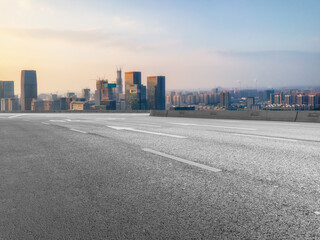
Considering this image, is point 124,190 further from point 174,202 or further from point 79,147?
point 79,147

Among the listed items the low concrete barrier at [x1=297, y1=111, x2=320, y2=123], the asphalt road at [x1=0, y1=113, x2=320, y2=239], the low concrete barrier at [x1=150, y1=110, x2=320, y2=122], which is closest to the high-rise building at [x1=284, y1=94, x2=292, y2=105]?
the low concrete barrier at [x1=150, y1=110, x2=320, y2=122]

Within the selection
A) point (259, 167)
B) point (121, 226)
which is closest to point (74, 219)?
point (121, 226)

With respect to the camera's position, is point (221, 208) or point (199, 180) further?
point (199, 180)

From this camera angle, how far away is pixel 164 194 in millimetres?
4152

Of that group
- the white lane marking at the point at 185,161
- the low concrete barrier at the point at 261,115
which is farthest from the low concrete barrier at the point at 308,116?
the white lane marking at the point at 185,161

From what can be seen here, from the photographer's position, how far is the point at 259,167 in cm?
557

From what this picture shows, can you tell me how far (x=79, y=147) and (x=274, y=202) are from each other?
241 inches

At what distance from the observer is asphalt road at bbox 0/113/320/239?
3041 millimetres

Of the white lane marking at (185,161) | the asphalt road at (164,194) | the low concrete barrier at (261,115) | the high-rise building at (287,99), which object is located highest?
the high-rise building at (287,99)

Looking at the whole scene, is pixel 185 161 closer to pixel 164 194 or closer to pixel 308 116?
pixel 164 194

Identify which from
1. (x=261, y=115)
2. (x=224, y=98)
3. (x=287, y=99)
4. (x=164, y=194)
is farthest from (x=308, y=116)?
(x=224, y=98)

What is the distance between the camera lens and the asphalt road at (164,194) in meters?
3.04

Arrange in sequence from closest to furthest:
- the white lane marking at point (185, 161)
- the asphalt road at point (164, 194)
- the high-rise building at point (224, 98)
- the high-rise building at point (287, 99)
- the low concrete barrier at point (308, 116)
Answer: the asphalt road at point (164, 194) < the white lane marking at point (185, 161) < the low concrete barrier at point (308, 116) < the high-rise building at point (287, 99) < the high-rise building at point (224, 98)

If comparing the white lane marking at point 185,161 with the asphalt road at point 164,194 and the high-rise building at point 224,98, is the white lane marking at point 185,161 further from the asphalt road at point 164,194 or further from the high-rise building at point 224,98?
the high-rise building at point 224,98
